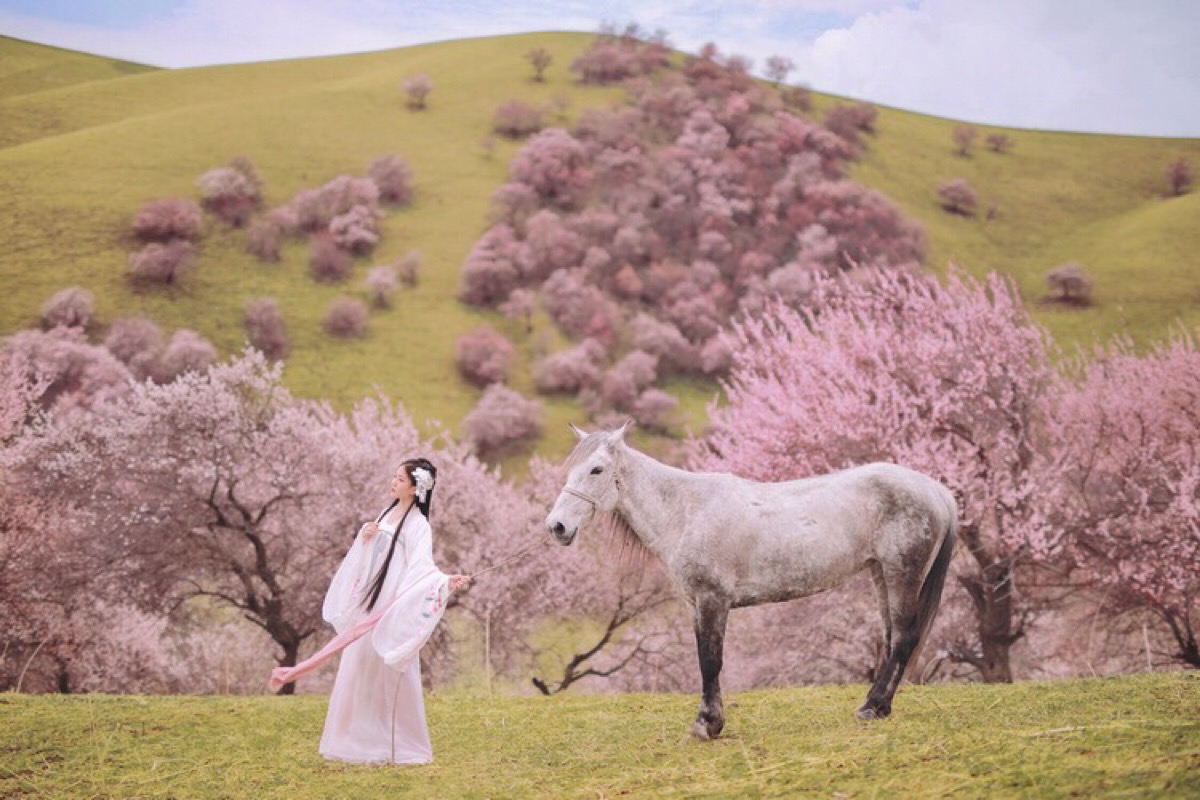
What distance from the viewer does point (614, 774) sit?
18.7 feet

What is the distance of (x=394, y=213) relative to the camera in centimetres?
5850

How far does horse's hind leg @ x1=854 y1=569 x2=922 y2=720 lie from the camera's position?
6824mm

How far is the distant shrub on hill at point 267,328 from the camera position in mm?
44444

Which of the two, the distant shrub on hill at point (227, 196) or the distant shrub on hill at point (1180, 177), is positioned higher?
the distant shrub on hill at point (1180, 177)

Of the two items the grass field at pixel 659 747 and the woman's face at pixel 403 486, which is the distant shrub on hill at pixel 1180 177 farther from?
the woman's face at pixel 403 486

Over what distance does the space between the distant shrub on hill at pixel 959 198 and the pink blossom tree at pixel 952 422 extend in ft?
170

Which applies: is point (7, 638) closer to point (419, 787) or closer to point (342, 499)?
point (342, 499)

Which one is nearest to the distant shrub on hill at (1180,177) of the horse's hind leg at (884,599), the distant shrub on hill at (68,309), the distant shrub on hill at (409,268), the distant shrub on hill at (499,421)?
the distant shrub on hill at (499,421)

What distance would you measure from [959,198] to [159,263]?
177 feet

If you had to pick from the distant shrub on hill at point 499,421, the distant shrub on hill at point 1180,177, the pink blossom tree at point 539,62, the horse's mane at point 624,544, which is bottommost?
the distant shrub on hill at point 499,421

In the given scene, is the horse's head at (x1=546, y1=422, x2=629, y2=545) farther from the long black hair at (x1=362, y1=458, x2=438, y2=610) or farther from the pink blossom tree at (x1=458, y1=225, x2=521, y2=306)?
the pink blossom tree at (x1=458, y1=225, x2=521, y2=306)

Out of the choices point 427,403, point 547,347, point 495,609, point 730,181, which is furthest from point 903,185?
point 495,609

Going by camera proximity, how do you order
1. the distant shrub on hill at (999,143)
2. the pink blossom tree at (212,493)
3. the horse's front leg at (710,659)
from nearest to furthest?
the horse's front leg at (710,659)
the pink blossom tree at (212,493)
the distant shrub on hill at (999,143)

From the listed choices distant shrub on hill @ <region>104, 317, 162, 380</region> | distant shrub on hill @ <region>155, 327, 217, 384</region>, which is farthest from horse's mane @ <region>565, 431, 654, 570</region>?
distant shrub on hill @ <region>104, 317, 162, 380</region>
